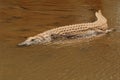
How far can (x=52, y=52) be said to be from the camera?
6973 millimetres

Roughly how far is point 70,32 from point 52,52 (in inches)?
44.1

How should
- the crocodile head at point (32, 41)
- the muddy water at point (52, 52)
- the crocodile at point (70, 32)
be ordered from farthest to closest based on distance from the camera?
the crocodile at point (70, 32) < the crocodile head at point (32, 41) < the muddy water at point (52, 52)

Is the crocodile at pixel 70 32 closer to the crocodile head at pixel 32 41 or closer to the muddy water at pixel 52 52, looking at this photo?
the crocodile head at pixel 32 41

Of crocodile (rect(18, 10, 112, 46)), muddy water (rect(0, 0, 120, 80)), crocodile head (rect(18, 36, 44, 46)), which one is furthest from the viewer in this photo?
Result: crocodile (rect(18, 10, 112, 46))

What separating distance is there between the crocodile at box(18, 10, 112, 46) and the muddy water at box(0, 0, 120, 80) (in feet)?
0.79

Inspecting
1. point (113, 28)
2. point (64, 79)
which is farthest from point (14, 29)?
point (64, 79)

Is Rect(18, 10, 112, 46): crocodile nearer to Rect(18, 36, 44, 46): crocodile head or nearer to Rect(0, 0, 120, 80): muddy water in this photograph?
Rect(18, 36, 44, 46): crocodile head

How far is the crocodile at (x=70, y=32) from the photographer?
7.48 meters

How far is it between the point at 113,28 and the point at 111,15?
5.11 ft

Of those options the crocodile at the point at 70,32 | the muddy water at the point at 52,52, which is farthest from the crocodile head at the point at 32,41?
the muddy water at the point at 52,52

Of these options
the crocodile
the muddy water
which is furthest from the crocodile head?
the muddy water

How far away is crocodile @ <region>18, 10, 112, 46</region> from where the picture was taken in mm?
7480

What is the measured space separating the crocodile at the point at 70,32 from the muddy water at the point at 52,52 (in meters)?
0.24

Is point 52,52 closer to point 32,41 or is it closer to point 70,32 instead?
point 32,41
